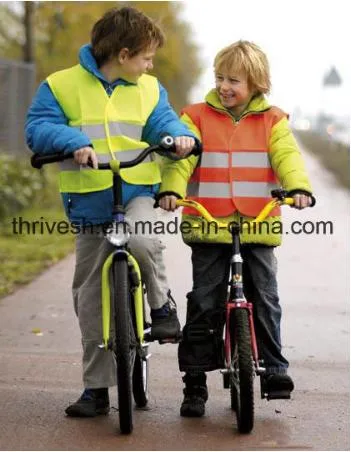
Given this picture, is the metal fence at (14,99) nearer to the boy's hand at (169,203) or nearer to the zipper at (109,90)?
the zipper at (109,90)

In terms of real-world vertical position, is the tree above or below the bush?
above

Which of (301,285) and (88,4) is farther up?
(88,4)

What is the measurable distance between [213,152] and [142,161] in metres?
0.43

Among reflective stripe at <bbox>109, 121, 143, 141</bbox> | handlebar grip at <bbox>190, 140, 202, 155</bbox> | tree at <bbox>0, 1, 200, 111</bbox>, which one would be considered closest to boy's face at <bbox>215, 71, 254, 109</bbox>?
handlebar grip at <bbox>190, 140, 202, 155</bbox>

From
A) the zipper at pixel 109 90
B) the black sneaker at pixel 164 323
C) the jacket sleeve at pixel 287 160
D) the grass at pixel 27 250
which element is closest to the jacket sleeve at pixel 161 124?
the zipper at pixel 109 90

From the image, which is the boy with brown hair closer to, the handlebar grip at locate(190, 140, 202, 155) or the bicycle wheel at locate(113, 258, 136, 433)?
the handlebar grip at locate(190, 140, 202, 155)

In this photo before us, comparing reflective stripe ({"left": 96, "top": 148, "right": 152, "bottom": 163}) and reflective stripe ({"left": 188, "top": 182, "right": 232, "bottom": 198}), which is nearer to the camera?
reflective stripe ({"left": 96, "top": 148, "right": 152, "bottom": 163})

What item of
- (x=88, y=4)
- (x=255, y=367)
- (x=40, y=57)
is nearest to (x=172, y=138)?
(x=255, y=367)

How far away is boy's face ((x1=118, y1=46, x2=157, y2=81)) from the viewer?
202 inches

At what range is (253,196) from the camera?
5.38m

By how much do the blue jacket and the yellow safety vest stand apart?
3cm

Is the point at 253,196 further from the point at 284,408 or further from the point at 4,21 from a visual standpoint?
the point at 4,21

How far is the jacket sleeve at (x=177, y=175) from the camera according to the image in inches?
204

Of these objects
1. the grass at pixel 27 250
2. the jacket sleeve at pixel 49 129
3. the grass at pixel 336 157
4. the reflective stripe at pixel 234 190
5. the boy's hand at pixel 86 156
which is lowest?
the grass at pixel 27 250
